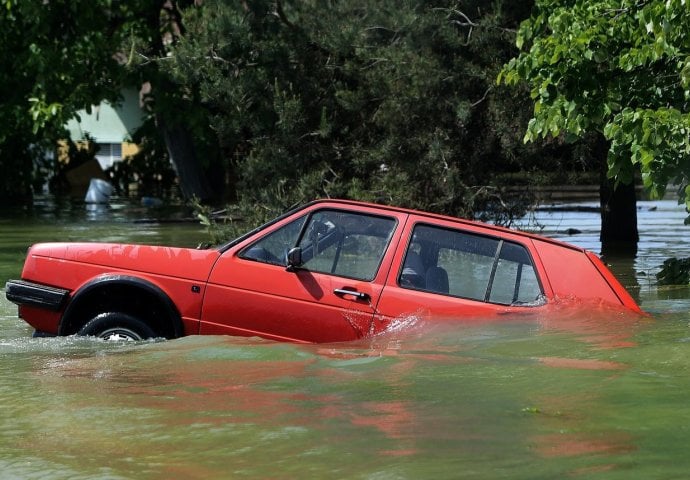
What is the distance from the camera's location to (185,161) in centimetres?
2859

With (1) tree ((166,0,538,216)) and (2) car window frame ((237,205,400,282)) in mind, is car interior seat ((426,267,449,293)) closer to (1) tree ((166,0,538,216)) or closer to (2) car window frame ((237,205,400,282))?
(2) car window frame ((237,205,400,282))

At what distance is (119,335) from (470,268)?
245 centimetres

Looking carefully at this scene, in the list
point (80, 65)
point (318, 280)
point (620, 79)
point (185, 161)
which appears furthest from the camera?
point (185, 161)

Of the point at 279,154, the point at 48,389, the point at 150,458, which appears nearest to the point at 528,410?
the point at 150,458

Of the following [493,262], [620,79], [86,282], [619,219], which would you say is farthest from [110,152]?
[493,262]

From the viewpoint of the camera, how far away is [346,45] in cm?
1736

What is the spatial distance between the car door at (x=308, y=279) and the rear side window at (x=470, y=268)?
0.22m

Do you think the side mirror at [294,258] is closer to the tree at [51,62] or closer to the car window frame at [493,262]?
the car window frame at [493,262]

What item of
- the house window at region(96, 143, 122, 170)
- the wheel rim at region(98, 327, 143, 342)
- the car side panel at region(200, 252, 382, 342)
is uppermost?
the house window at region(96, 143, 122, 170)

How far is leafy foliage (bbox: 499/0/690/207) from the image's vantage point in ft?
32.9

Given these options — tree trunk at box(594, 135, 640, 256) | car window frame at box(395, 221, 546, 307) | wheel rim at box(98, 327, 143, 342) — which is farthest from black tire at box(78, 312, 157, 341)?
tree trunk at box(594, 135, 640, 256)

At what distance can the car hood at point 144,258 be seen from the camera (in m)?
8.31

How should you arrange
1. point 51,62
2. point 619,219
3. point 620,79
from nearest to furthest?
1. point 620,79
2. point 619,219
3. point 51,62

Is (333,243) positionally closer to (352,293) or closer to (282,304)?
(352,293)
